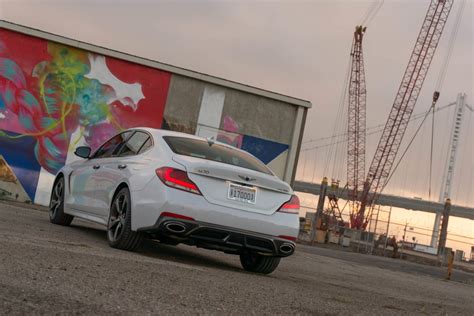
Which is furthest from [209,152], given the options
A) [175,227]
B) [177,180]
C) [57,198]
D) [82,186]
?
[57,198]

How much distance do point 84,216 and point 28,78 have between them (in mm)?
9242

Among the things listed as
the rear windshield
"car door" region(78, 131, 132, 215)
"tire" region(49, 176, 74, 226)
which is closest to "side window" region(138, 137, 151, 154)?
the rear windshield

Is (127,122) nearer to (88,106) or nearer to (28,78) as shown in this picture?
(88,106)

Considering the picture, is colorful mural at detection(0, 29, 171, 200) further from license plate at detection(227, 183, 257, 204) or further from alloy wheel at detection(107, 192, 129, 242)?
license plate at detection(227, 183, 257, 204)

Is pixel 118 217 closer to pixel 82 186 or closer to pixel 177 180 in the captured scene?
pixel 177 180

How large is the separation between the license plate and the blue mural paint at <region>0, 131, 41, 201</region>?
10.8m

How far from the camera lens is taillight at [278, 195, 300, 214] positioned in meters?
6.27

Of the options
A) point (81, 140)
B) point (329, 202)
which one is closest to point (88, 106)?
point (81, 140)

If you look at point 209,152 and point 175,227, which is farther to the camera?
point 209,152

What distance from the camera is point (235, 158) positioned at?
6.72 meters

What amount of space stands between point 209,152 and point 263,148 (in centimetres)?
1103

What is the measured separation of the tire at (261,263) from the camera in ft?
21.9

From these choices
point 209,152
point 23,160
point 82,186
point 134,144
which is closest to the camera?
point 209,152

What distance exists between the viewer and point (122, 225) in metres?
6.27
